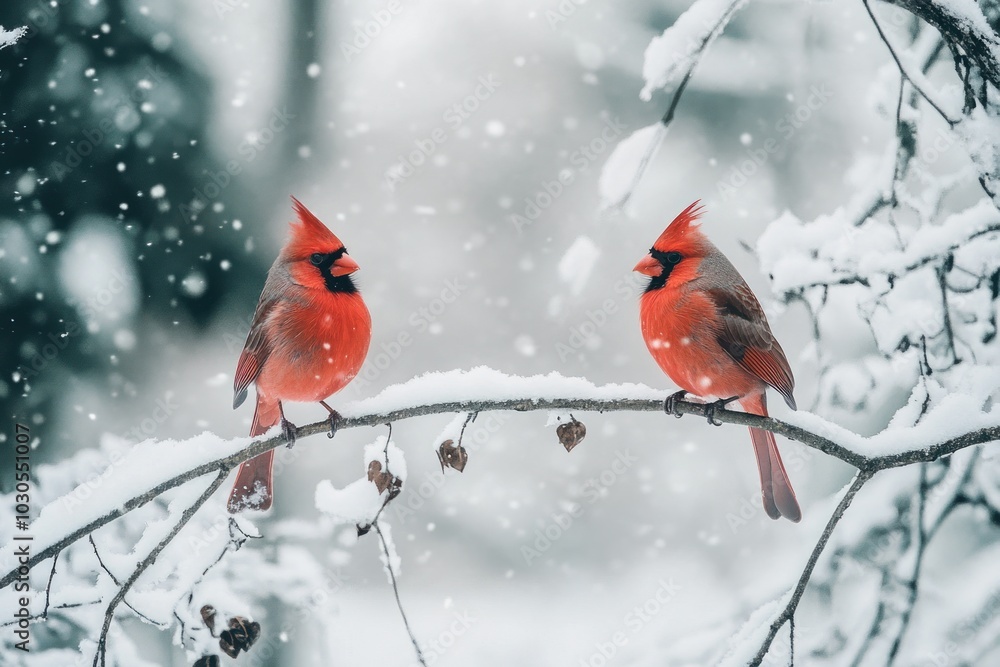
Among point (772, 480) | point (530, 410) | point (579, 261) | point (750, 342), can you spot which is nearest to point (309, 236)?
point (579, 261)

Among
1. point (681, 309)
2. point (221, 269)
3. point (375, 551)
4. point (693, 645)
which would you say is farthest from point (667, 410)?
point (375, 551)

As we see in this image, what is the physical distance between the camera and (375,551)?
207 inches

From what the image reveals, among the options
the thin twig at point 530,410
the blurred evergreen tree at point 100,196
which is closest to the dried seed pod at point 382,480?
the thin twig at point 530,410

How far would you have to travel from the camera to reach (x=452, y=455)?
1.68 metres

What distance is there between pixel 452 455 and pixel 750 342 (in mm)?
977

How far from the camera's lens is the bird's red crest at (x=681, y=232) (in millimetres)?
2133

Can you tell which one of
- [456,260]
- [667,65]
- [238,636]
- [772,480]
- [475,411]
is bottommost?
[238,636]

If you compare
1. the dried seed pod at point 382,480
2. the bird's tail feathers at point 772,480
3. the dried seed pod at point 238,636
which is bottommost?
the dried seed pod at point 238,636

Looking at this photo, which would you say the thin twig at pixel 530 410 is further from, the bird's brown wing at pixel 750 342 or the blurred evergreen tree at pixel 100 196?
the blurred evergreen tree at pixel 100 196

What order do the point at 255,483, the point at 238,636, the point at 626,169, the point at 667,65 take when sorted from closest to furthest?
the point at 238,636, the point at 667,65, the point at 626,169, the point at 255,483

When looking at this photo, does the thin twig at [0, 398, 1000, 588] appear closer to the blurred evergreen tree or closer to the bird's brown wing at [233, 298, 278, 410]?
the bird's brown wing at [233, 298, 278, 410]

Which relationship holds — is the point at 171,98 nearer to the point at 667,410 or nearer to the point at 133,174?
the point at 133,174

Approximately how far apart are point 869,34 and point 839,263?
277 cm

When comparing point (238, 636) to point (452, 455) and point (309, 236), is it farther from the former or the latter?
point (309, 236)
